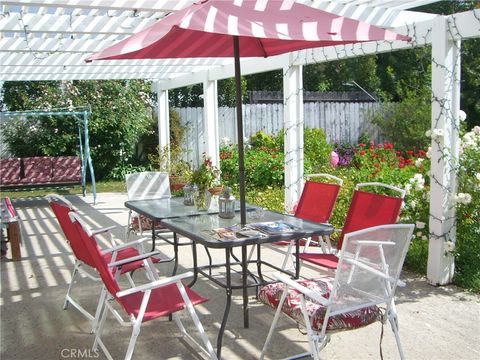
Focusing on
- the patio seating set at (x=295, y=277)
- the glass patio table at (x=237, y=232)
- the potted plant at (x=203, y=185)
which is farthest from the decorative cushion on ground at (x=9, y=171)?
the glass patio table at (x=237, y=232)

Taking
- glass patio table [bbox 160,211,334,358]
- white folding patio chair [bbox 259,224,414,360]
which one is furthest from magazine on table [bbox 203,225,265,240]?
white folding patio chair [bbox 259,224,414,360]

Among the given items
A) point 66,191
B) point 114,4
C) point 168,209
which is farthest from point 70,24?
point 66,191

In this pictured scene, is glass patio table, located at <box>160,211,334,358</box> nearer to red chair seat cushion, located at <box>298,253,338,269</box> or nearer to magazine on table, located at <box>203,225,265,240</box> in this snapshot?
magazine on table, located at <box>203,225,265,240</box>

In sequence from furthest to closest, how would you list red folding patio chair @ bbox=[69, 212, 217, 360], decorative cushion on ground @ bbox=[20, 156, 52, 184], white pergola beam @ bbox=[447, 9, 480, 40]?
decorative cushion on ground @ bbox=[20, 156, 52, 184]
white pergola beam @ bbox=[447, 9, 480, 40]
red folding patio chair @ bbox=[69, 212, 217, 360]

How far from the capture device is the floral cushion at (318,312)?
9.30ft

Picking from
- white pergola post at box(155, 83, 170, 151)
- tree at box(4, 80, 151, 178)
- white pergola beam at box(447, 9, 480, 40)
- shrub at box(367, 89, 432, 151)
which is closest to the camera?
white pergola beam at box(447, 9, 480, 40)

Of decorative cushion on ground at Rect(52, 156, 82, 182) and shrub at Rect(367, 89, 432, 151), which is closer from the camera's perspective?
decorative cushion on ground at Rect(52, 156, 82, 182)

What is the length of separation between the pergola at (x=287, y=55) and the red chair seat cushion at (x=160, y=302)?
8.20 feet

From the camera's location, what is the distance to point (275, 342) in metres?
3.54

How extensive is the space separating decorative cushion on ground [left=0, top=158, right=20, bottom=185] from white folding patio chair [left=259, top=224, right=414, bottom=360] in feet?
26.5

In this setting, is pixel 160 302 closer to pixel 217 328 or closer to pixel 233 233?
pixel 233 233

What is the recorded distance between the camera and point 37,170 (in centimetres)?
1030

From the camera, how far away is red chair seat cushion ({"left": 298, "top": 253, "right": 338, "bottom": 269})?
386 centimetres

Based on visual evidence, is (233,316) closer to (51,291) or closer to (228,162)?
(51,291)
